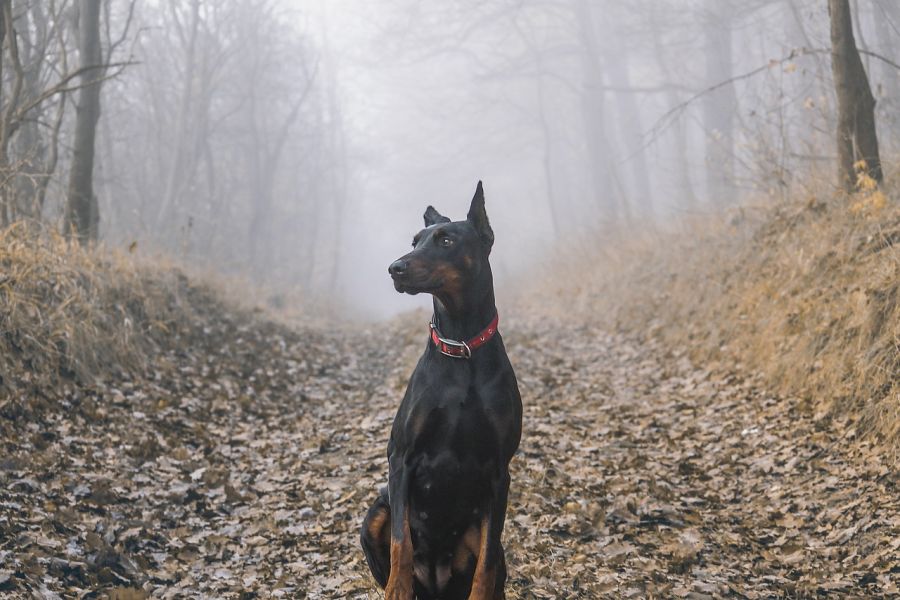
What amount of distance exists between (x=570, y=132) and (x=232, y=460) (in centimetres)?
3944

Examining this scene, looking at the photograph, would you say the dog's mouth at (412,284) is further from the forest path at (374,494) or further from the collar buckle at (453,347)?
the forest path at (374,494)

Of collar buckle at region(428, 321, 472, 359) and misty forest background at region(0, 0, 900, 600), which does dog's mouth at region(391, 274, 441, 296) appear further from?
misty forest background at region(0, 0, 900, 600)

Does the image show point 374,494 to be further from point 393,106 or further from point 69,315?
point 393,106

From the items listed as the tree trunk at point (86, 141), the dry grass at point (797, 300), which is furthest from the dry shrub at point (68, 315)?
the dry grass at point (797, 300)

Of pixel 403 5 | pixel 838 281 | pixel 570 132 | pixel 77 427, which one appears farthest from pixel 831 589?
pixel 570 132

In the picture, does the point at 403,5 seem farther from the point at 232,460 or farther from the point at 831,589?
the point at 831,589

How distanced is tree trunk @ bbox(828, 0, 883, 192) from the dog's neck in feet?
24.2

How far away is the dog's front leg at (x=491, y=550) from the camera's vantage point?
3410 mm

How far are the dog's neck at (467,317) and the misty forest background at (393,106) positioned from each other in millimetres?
6708

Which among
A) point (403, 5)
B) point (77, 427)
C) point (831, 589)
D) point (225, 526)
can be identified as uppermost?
point (403, 5)

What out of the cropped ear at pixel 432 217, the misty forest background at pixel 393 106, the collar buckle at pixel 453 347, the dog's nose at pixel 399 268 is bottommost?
the collar buckle at pixel 453 347

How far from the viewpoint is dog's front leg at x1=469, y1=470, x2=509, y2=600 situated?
3.41 metres

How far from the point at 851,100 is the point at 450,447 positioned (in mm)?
8200

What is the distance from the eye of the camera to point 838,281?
8.42m
